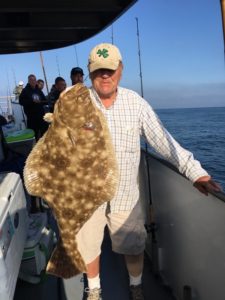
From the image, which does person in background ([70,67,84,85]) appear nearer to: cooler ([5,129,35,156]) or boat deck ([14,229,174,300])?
cooler ([5,129,35,156])

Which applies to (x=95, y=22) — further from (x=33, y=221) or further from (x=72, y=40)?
(x=33, y=221)

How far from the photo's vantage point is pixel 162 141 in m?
2.62

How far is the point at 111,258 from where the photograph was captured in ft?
12.4

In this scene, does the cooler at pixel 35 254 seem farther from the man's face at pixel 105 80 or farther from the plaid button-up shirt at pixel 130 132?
the man's face at pixel 105 80

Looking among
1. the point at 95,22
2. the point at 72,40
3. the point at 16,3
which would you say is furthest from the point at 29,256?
the point at 72,40

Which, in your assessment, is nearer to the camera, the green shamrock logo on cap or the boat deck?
the green shamrock logo on cap

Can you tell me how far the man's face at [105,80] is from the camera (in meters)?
2.41

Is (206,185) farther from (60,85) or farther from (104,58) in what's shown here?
(60,85)

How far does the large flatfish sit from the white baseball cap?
327mm

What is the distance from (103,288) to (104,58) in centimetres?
214

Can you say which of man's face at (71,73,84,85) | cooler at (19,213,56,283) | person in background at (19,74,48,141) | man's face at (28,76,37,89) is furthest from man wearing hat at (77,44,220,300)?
man's face at (28,76,37,89)

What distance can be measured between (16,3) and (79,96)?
5.65 feet

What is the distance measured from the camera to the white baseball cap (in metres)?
2.33

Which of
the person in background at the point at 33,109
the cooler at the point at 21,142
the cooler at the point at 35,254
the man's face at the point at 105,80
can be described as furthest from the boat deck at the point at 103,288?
the person in background at the point at 33,109
